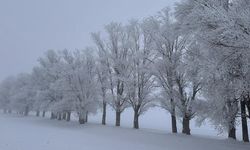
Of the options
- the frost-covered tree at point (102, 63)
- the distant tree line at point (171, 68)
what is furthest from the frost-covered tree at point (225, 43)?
the frost-covered tree at point (102, 63)

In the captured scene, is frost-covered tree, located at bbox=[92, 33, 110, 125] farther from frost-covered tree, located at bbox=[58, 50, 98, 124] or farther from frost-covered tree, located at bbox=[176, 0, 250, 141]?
frost-covered tree, located at bbox=[176, 0, 250, 141]

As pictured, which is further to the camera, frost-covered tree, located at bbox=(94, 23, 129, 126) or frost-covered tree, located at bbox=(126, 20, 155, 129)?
frost-covered tree, located at bbox=(94, 23, 129, 126)

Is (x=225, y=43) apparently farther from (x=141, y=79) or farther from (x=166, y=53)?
(x=141, y=79)

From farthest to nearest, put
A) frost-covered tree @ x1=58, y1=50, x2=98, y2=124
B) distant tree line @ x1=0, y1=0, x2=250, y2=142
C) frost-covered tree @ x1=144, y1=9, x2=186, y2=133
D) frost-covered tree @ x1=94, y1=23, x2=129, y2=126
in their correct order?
frost-covered tree @ x1=58, y1=50, x2=98, y2=124, frost-covered tree @ x1=94, y1=23, x2=129, y2=126, frost-covered tree @ x1=144, y1=9, x2=186, y2=133, distant tree line @ x1=0, y1=0, x2=250, y2=142

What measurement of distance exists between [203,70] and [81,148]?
349 inches

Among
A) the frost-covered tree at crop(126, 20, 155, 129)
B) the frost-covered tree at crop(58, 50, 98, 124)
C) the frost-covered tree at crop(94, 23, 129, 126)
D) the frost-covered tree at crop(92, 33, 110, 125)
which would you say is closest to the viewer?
the frost-covered tree at crop(126, 20, 155, 129)

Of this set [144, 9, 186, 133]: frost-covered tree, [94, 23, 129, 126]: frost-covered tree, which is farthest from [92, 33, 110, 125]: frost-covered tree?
[144, 9, 186, 133]: frost-covered tree

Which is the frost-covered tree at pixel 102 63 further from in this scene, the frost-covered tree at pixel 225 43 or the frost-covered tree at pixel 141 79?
the frost-covered tree at pixel 225 43

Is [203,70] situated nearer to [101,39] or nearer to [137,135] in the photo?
[137,135]

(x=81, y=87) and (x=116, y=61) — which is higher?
(x=116, y=61)

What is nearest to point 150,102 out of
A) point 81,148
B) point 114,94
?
point 114,94

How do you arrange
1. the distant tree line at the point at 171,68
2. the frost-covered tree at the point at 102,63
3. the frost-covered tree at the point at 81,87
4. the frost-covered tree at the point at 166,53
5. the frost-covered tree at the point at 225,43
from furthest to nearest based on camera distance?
the frost-covered tree at the point at 81,87 → the frost-covered tree at the point at 102,63 → the frost-covered tree at the point at 166,53 → the distant tree line at the point at 171,68 → the frost-covered tree at the point at 225,43

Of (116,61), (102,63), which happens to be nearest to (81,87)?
(102,63)

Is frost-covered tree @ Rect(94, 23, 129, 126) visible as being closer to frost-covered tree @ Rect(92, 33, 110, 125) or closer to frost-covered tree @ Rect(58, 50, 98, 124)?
frost-covered tree @ Rect(92, 33, 110, 125)
